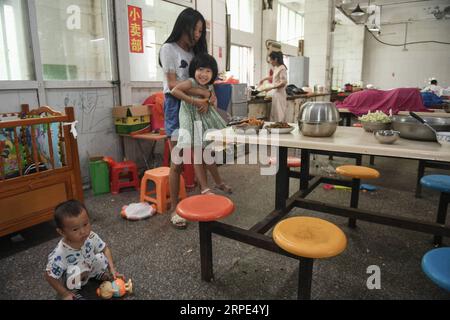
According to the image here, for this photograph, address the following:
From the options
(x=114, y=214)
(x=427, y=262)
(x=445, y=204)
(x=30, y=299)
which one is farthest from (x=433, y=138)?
(x=114, y=214)

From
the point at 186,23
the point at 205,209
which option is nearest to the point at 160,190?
the point at 205,209

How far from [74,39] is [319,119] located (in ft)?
9.78

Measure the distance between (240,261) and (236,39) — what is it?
6.60m

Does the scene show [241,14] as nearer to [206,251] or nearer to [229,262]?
[229,262]

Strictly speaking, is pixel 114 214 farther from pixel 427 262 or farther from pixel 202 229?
pixel 427 262

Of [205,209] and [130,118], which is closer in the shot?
[205,209]

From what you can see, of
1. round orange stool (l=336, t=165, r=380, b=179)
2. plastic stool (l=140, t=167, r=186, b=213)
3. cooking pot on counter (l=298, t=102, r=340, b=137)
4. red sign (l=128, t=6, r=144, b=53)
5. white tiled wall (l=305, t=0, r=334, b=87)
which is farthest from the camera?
white tiled wall (l=305, t=0, r=334, b=87)

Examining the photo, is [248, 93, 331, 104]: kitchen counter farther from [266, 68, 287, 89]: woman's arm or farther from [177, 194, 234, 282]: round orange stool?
A: [177, 194, 234, 282]: round orange stool

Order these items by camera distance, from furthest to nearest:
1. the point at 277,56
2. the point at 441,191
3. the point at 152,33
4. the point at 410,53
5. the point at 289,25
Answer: the point at 410,53, the point at 289,25, the point at 277,56, the point at 152,33, the point at 441,191

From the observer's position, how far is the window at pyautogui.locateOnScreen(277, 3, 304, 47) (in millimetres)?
10758

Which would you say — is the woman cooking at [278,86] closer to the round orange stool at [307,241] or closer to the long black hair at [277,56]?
the long black hair at [277,56]

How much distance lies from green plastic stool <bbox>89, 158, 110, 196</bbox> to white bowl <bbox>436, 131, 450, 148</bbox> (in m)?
2.95

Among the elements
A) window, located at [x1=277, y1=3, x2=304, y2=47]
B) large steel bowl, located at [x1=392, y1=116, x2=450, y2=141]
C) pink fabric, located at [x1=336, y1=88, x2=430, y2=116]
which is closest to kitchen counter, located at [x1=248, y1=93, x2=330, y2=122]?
pink fabric, located at [x1=336, y1=88, x2=430, y2=116]

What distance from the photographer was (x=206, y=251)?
1777 millimetres
